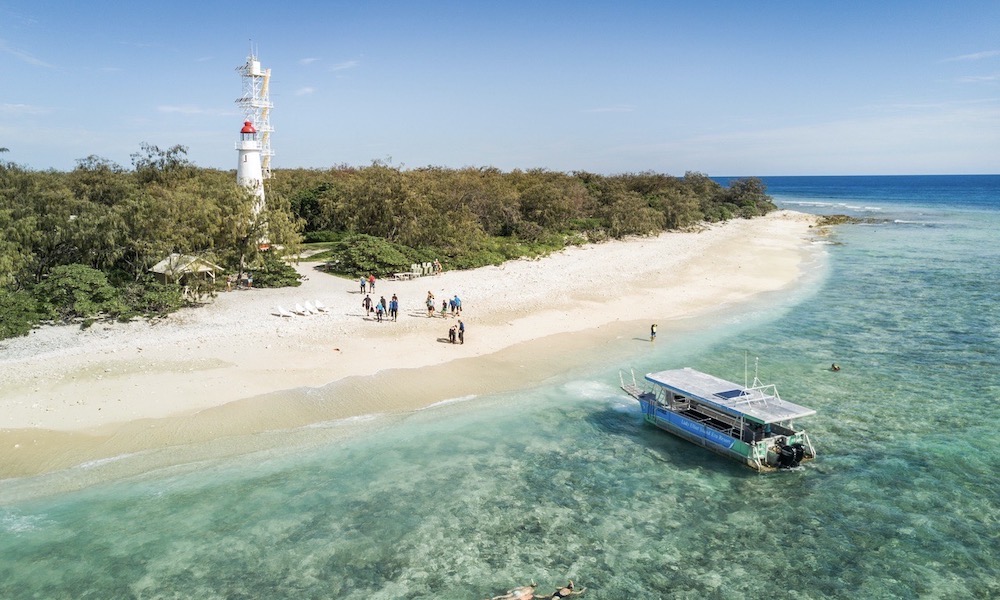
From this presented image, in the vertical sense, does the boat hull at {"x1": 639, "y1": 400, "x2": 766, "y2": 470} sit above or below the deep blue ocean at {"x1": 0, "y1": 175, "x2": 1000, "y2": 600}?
above

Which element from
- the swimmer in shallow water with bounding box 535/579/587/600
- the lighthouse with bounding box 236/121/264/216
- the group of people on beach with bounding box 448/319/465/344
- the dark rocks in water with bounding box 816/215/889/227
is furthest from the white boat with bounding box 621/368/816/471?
the dark rocks in water with bounding box 816/215/889/227

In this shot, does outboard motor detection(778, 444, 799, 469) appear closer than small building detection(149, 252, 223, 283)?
Yes

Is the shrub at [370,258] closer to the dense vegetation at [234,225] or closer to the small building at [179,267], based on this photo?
the dense vegetation at [234,225]

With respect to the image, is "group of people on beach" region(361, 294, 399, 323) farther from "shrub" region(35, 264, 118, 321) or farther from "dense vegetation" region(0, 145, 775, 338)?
"shrub" region(35, 264, 118, 321)

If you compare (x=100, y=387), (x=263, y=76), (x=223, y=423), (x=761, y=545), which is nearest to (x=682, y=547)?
(x=761, y=545)

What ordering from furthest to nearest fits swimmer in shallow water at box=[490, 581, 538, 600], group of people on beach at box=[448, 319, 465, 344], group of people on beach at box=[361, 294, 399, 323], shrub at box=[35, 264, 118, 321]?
group of people on beach at box=[361, 294, 399, 323], group of people on beach at box=[448, 319, 465, 344], shrub at box=[35, 264, 118, 321], swimmer in shallow water at box=[490, 581, 538, 600]

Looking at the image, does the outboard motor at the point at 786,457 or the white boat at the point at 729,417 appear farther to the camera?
the white boat at the point at 729,417

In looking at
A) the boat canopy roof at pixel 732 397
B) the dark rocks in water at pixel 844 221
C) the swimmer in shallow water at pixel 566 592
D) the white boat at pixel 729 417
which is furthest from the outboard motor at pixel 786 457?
the dark rocks in water at pixel 844 221
